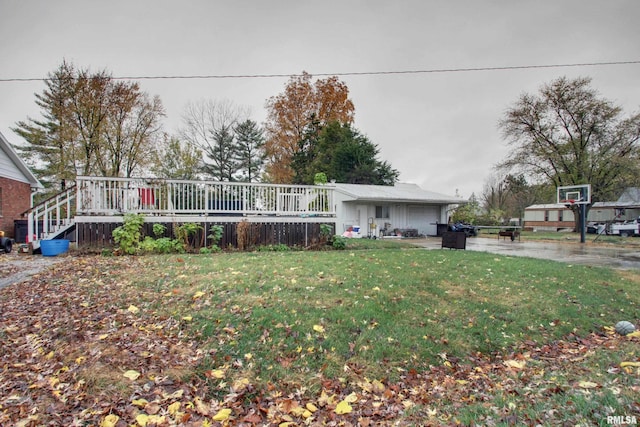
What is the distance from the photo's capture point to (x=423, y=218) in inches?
768

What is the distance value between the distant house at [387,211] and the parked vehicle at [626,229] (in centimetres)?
1452

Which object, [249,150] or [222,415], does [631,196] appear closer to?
[249,150]

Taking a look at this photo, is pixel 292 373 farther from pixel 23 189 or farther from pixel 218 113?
pixel 218 113

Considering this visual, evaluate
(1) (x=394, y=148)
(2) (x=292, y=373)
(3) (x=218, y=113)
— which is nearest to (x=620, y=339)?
(2) (x=292, y=373)

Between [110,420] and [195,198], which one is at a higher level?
[195,198]

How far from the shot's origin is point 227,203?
8.98 metres

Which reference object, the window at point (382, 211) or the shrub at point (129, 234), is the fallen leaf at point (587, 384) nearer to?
the shrub at point (129, 234)

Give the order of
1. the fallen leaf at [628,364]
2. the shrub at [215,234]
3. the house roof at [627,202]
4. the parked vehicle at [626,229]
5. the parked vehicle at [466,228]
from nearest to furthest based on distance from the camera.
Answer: the fallen leaf at [628,364]
the shrub at [215,234]
the parked vehicle at [466,228]
the parked vehicle at [626,229]
the house roof at [627,202]

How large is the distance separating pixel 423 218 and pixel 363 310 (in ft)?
55.1

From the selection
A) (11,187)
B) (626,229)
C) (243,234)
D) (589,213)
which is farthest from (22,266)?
(589,213)

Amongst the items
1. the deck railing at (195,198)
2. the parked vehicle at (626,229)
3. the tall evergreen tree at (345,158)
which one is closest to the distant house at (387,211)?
the tall evergreen tree at (345,158)

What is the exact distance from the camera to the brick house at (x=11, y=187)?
41.2ft

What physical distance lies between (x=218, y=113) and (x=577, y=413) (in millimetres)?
27710

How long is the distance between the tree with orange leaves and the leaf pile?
80.4 feet
